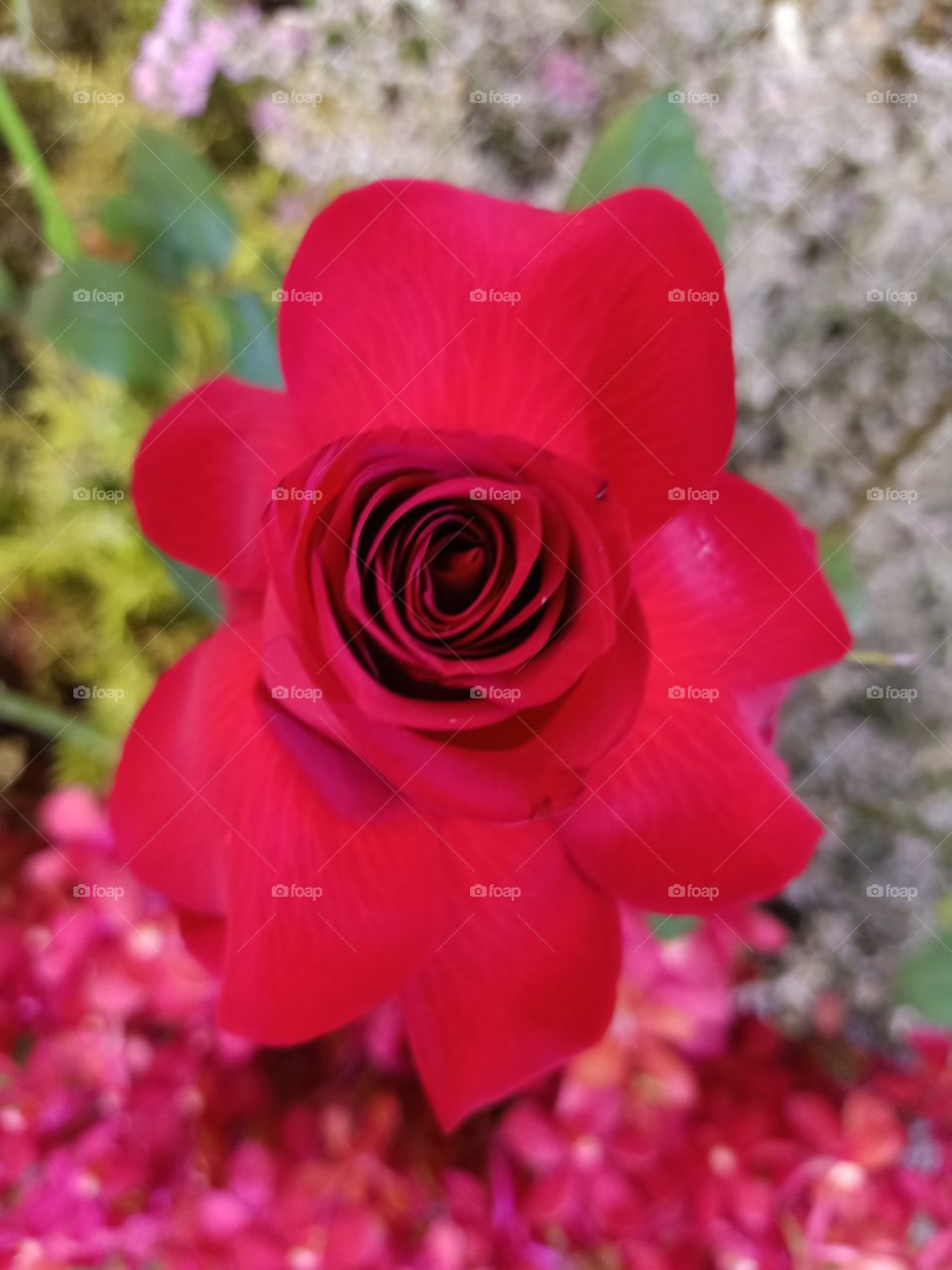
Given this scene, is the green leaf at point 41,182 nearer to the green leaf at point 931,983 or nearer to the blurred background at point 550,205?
the blurred background at point 550,205

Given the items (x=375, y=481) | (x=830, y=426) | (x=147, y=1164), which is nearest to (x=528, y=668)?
(x=375, y=481)

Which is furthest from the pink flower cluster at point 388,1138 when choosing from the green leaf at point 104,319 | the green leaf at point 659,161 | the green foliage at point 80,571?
the green leaf at point 659,161

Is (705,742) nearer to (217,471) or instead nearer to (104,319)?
(217,471)

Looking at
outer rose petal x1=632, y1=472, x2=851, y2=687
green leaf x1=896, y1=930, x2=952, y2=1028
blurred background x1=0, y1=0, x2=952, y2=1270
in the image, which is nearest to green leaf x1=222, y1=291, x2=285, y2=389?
blurred background x1=0, y1=0, x2=952, y2=1270

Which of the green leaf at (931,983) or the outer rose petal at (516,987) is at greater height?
the outer rose petal at (516,987)

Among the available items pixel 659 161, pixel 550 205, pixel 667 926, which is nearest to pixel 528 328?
pixel 659 161

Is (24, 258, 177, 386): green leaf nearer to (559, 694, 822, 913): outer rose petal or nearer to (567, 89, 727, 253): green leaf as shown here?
(567, 89, 727, 253): green leaf
